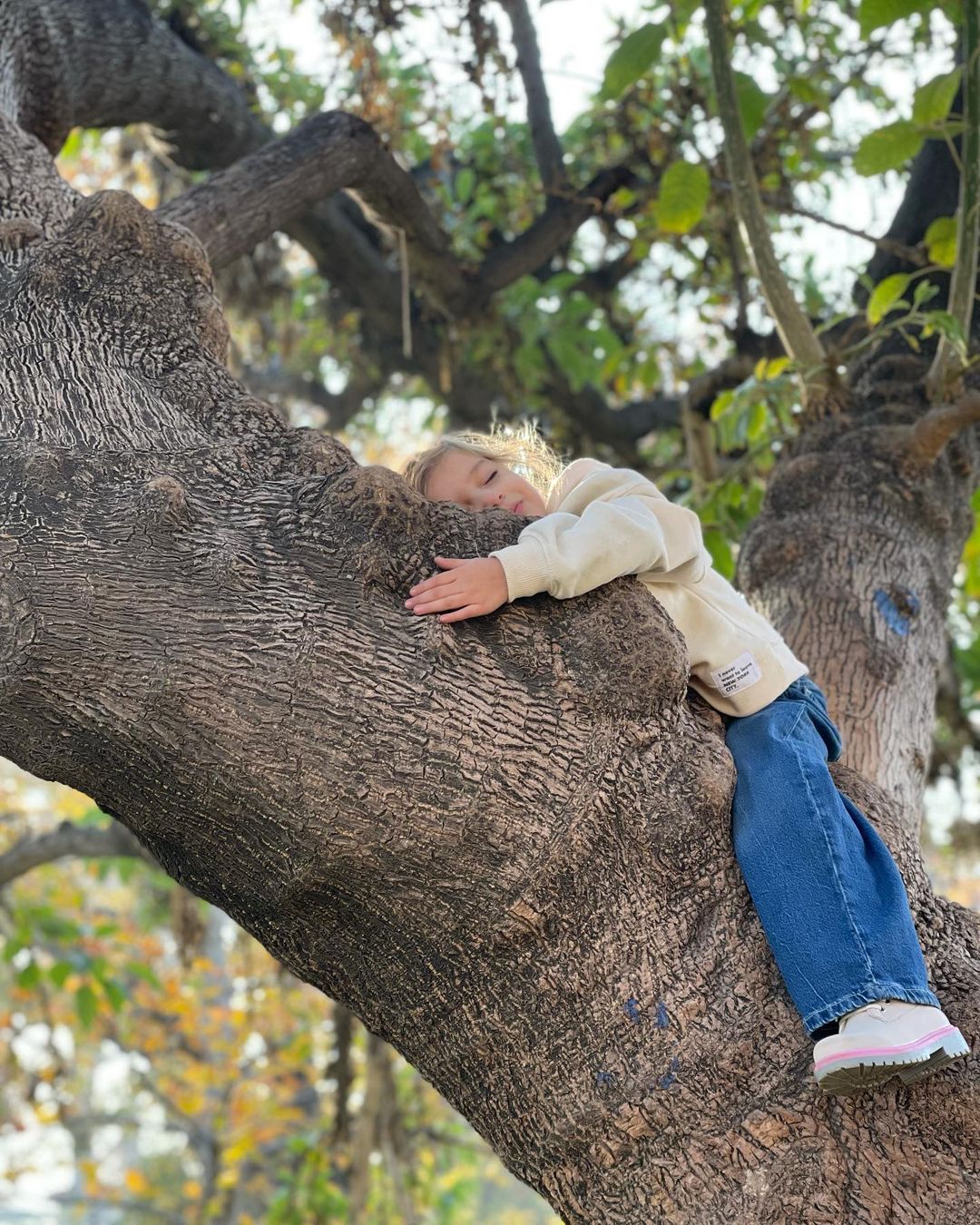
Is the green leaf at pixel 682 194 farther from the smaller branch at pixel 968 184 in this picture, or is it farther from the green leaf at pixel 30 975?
the green leaf at pixel 30 975

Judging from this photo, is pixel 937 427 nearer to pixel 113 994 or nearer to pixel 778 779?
pixel 778 779

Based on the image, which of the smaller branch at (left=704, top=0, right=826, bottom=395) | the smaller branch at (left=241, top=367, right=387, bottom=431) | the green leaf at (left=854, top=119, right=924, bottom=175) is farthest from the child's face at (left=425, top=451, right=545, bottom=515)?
the smaller branch at (left=241, top=367, right=387, bottom=431)

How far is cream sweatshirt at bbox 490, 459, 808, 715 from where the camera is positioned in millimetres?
1887

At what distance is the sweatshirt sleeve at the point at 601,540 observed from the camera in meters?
1.74

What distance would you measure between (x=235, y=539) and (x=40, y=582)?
0.87 feet

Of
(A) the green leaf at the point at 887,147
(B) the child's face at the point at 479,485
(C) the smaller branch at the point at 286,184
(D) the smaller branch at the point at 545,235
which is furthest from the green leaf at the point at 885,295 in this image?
(D) the smaller branch at the point at 545,235

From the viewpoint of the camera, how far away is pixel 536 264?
194 inches

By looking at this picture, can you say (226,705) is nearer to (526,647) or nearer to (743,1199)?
(526,647)

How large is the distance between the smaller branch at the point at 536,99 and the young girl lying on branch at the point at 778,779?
103 inches

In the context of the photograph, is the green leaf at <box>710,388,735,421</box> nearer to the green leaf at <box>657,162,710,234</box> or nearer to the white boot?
the green leaf at <box>657,162,710,234</box>

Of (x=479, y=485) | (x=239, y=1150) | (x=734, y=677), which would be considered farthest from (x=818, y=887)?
(x=239, y=1150)

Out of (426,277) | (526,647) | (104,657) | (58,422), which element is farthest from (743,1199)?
(426,277)

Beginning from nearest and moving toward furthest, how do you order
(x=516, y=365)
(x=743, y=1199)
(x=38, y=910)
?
(x=743, y=1199) < (x=38, y=910) < (x=516, y=365)

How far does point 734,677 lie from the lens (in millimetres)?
2074
